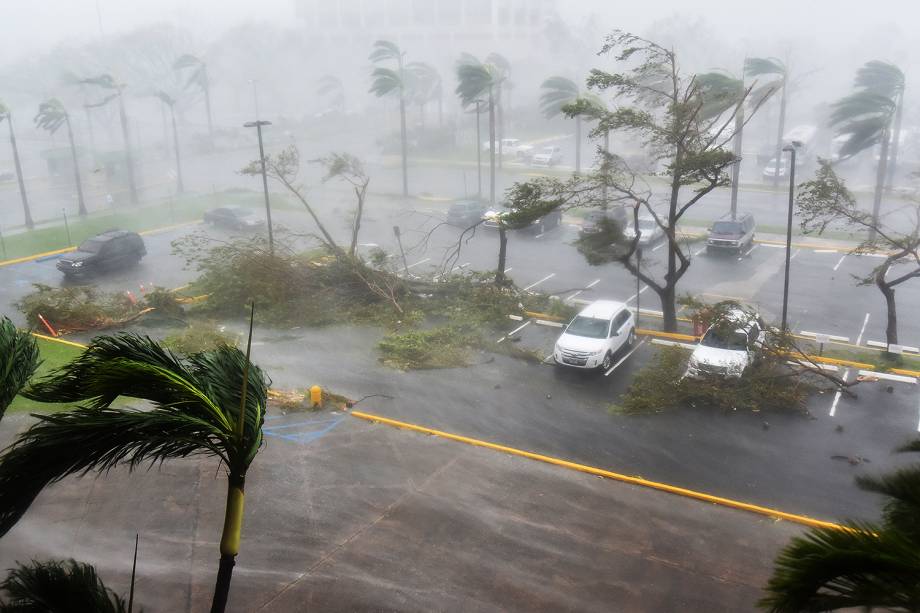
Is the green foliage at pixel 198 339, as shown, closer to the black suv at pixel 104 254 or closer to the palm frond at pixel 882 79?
the black suv at pixel 104 254

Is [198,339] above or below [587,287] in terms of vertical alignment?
above

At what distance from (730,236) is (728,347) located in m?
13.6

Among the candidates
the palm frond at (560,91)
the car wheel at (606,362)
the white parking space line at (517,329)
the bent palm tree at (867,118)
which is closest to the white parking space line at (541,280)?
the white parking space line at (517,329)

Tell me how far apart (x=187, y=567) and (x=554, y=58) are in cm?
9913

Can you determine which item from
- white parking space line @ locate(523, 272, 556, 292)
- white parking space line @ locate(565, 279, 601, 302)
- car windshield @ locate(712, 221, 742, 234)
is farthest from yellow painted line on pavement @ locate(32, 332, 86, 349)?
car windshield @ locate(712, 221, 742, 234)

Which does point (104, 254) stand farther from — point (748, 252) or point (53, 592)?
point (53, 592)

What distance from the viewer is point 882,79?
35.2m

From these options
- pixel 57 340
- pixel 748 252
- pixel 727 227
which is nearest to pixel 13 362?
pixel 57 340

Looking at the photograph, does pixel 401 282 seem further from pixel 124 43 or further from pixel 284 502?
pixel 124 43

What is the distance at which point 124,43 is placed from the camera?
100375mm

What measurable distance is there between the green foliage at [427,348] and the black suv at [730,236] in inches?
560

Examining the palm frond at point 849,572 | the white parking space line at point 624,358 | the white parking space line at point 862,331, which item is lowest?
the white parking space line at point 862,331

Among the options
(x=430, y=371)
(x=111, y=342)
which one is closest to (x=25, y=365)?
(x=111, y=342)

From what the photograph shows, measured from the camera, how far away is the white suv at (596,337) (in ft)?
64.7
